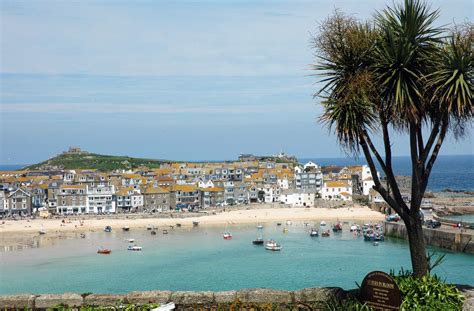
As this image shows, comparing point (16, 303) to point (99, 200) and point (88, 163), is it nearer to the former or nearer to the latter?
point (99, 200)

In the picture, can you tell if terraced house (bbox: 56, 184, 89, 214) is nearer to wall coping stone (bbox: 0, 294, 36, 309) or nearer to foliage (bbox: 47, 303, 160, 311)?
wall coping stone (bbox: 0, 294, 36, 309)

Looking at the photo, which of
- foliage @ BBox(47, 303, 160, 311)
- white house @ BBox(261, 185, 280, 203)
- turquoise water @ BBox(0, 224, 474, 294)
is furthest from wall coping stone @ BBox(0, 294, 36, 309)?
white house @ BBox(261, 185, 280, 203)

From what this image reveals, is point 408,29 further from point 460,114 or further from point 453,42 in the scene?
point 460,114

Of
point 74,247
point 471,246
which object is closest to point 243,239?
point 74,247

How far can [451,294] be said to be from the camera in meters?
9.11

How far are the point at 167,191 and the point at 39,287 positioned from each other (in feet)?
221

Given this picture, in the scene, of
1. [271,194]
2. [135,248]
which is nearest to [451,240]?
[135,248]

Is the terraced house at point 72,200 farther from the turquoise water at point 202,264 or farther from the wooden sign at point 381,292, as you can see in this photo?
the wooden sign at point 381,292

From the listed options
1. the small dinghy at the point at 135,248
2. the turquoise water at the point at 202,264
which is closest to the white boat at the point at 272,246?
the turquoise water at the point at 202,264

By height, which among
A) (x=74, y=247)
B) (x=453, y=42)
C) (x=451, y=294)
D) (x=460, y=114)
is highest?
(x=453, y=42)

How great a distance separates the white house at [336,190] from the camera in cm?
10750

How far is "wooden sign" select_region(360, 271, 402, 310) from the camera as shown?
8.69m

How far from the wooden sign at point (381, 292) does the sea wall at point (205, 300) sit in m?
0.63

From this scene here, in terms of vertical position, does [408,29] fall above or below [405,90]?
above
